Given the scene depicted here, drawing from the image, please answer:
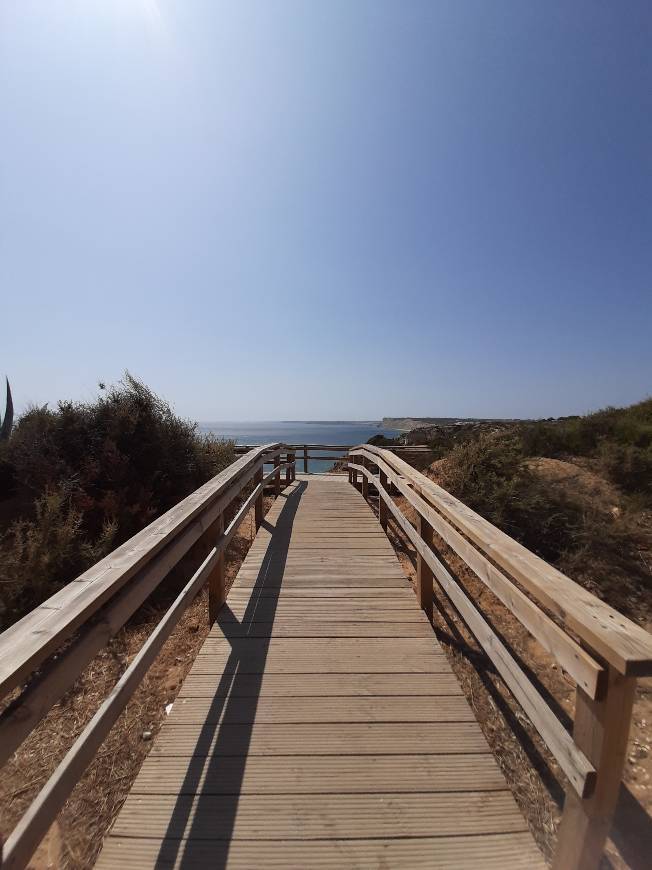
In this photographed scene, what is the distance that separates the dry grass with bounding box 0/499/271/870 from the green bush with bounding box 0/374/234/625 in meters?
1.22

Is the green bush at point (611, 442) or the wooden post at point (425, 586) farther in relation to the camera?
the green bush at point (611, 442)

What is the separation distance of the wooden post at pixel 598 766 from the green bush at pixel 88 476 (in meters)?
3.92

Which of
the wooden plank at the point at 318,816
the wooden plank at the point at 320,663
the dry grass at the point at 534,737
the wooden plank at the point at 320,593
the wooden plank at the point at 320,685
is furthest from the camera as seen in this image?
the wooden plank at the point at 320,593

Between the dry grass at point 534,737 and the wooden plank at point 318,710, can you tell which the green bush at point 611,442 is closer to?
the dry grass at point 534,737

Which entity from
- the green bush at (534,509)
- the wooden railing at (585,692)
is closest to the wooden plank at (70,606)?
the wooden railing at (585,692)

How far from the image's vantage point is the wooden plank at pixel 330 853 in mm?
1369

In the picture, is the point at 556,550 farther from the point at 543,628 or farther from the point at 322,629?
the point at 543,628

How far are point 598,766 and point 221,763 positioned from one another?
148 cm

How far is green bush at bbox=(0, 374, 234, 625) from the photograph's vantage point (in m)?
3.81

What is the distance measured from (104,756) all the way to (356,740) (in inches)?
47.8

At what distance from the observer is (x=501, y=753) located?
192 centimetres

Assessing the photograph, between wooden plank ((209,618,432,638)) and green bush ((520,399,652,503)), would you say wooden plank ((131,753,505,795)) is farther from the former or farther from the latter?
green bush ((520,399,652,503))

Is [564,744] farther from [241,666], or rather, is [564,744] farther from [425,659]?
[241,666]

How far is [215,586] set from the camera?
3.00m
